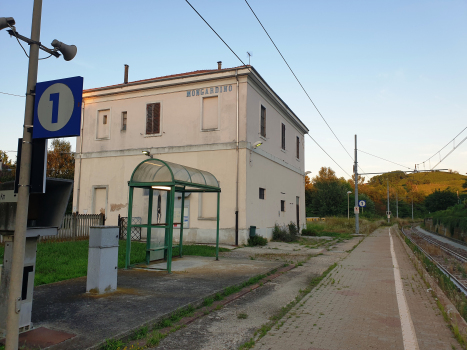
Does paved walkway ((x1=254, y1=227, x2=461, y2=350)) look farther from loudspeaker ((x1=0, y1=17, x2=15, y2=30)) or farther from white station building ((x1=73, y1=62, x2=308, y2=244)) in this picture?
white station building ((x1=73, y1=62, x2=308, y2=244))

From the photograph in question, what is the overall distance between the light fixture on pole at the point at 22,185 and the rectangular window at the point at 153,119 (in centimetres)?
1665

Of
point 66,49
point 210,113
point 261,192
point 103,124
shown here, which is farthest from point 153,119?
point 66,49

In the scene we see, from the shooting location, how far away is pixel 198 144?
19.2m

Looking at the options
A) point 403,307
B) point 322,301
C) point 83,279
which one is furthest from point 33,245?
point 403,307

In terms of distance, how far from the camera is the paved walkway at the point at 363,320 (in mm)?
4754

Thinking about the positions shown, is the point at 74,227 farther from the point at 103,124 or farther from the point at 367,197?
the point at 367,197

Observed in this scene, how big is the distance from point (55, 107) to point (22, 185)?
84cm

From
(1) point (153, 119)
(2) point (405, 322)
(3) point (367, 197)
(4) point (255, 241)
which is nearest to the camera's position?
(2) point (405, 322)

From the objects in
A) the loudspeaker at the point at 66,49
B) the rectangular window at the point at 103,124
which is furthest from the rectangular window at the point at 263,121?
the loudspeaker at the point at 66,49

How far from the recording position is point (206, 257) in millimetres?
12719

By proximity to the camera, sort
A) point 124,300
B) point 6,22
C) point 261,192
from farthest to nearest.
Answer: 1. point 261,192
2. point 124,300
3. point 6,22

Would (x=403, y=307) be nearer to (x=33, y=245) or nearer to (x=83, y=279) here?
(x=33, y=245)

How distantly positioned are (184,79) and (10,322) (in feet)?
57.3

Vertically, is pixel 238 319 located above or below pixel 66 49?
below
